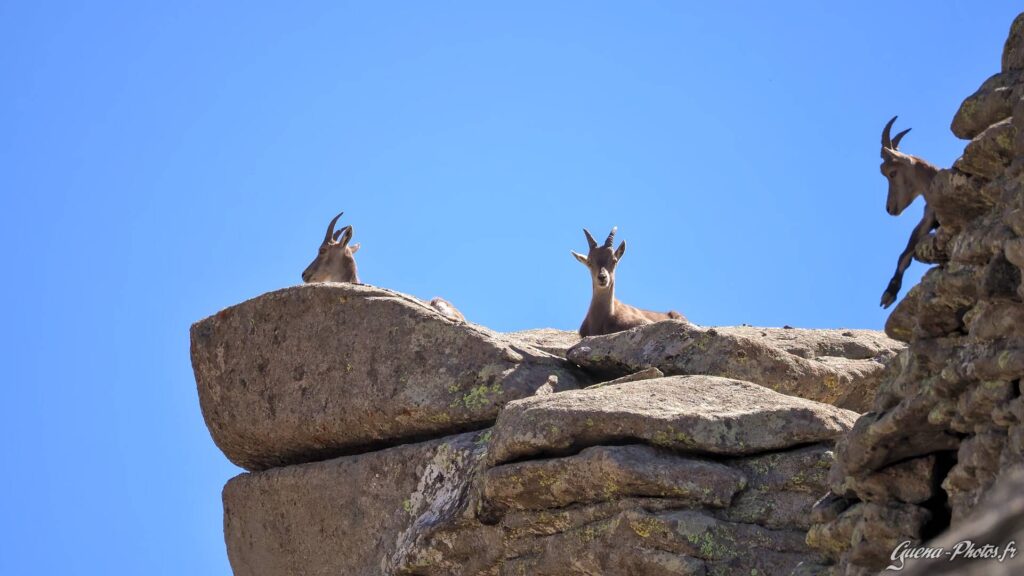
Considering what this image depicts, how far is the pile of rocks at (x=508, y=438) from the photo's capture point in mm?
7996

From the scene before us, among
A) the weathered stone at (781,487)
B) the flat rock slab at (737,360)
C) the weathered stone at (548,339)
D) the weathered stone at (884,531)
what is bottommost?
the weathered stone at (884,531)

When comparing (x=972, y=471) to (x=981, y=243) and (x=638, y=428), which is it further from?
(x=638, y=428)

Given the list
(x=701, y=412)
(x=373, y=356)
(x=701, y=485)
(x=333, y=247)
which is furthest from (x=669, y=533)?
(x=333, y=247)

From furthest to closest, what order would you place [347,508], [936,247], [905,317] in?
[347,508] < [905,317] < [936,247]

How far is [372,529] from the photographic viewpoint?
32.2ft

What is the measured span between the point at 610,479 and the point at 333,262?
41.4ft

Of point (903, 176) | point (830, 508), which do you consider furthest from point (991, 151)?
point (903, 176)

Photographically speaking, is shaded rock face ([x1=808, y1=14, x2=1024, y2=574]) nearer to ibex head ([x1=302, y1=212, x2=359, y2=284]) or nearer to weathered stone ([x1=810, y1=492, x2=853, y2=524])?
weathered stone ([x1=810, y1=492, x2=853, y2=524])

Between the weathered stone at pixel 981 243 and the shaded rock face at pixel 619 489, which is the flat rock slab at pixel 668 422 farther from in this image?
the weathered stone at pixel 981 243

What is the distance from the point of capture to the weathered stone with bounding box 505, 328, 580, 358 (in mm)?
11743

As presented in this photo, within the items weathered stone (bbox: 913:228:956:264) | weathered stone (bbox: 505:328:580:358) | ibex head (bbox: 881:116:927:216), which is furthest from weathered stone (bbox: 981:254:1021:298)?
ibex head (bbox: 881:116:927:216)

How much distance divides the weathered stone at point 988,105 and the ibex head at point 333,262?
49.5 feet

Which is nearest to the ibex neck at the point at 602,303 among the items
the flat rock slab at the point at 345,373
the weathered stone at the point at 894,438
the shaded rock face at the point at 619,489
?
the flat rock slab at the point at 345,373

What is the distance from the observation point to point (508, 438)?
8609 mm
